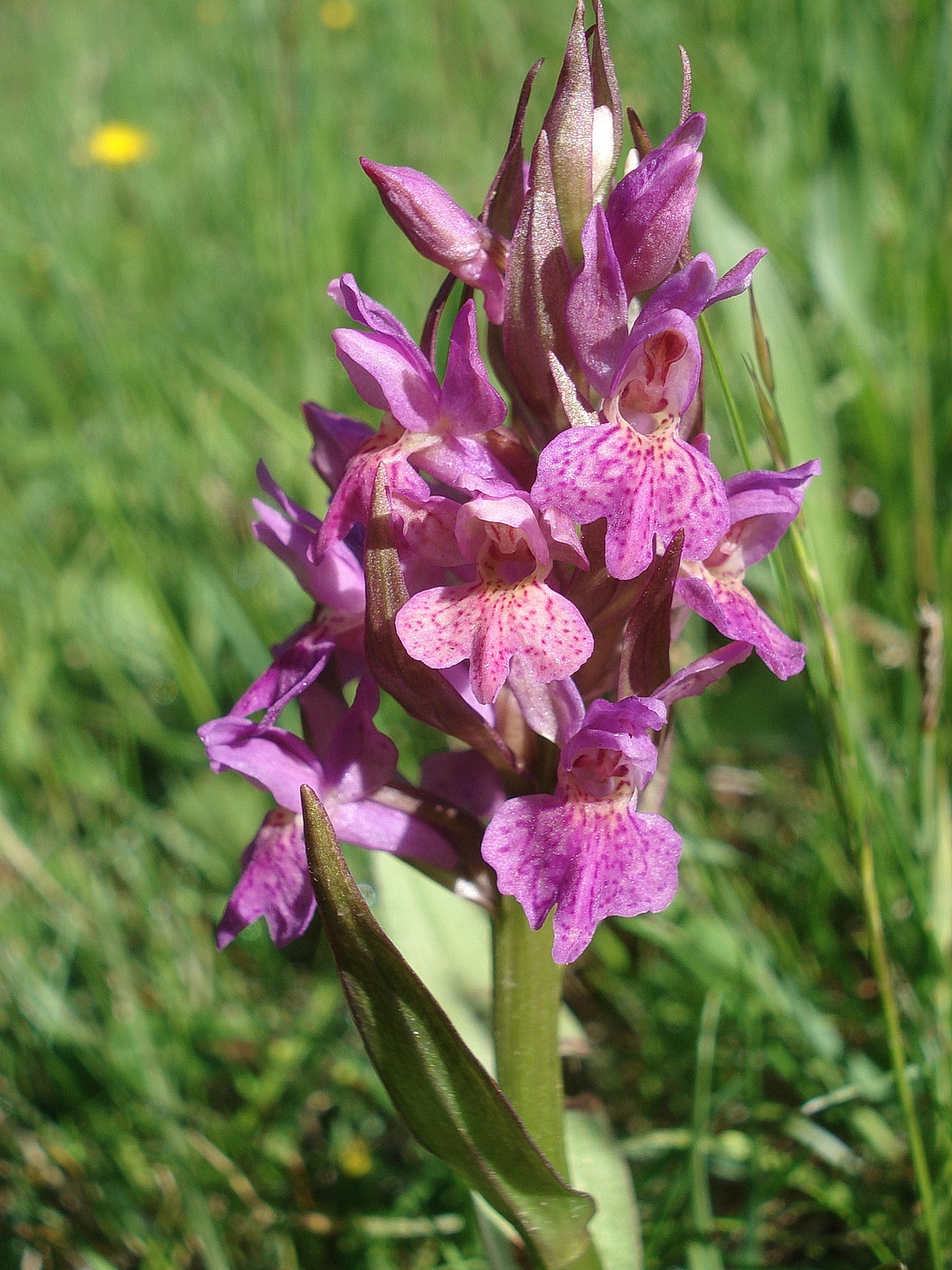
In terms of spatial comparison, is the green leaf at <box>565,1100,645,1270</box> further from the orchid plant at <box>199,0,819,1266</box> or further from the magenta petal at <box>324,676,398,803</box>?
the magenta petal at <box>324,676,398,803</box>

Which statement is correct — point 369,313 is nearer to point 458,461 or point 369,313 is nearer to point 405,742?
point 458,461

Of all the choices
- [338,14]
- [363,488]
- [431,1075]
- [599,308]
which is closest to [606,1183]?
[431,1075]

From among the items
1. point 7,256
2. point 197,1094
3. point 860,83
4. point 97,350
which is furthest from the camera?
point 7,256

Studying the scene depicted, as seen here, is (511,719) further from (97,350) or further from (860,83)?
(860,83)

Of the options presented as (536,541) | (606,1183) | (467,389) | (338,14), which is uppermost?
(338,14)

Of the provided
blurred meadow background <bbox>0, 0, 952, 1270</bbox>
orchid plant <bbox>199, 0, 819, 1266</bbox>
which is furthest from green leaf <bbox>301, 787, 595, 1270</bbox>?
blurred meadow background <bbox>0, 0, 952, 1270</bbox>

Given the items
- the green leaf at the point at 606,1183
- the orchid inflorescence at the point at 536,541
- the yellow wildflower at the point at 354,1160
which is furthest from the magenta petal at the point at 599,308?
the yellow wildflower at the point at 354,1160

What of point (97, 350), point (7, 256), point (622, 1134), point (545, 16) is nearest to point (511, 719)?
point (622, 1134)
